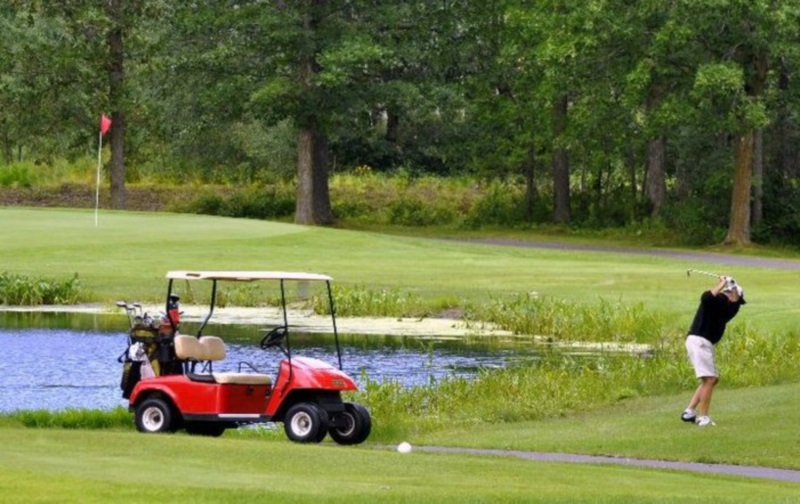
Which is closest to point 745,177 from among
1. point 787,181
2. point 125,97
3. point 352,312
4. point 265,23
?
point 787,181

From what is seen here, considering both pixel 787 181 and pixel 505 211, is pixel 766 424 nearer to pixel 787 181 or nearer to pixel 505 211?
pixel 787 181

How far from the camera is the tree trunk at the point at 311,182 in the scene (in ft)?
215

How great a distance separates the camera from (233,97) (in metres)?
64.6

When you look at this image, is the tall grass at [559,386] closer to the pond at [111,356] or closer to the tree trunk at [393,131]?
the pond at [111,356]

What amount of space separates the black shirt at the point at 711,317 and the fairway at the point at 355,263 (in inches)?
449

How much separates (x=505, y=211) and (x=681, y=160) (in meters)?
10.1

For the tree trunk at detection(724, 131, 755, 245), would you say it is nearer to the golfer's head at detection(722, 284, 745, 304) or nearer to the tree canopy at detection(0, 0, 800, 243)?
the tree canopy at detection(0, 0, 800, 243)

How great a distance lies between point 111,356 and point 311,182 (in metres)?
36.6

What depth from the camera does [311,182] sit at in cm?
6562

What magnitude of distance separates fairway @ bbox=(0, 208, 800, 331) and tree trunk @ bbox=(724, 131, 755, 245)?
4.74 metres

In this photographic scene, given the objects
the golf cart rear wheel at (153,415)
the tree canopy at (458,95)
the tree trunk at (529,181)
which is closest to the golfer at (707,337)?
the golf cart rear wheel at (153,415)

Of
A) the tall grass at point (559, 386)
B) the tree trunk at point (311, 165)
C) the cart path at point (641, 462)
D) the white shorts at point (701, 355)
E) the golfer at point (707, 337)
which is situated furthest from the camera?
the tree trunk at point (311, 165)

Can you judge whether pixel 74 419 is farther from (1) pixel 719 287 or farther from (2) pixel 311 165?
(2) pixel 311 165

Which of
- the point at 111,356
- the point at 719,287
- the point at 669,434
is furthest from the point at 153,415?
the point at 111,356
